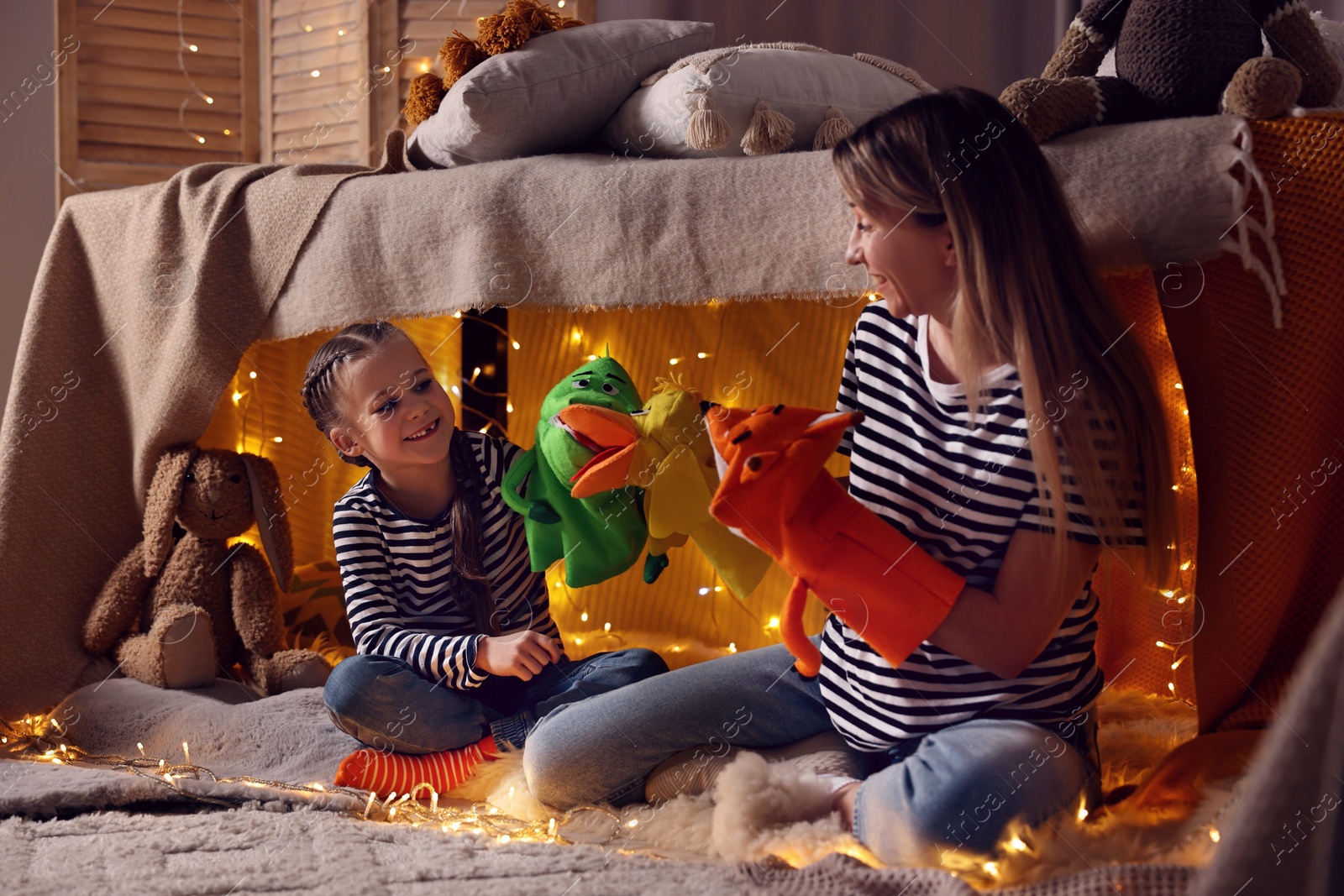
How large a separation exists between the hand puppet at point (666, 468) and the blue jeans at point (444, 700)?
0.17 meters

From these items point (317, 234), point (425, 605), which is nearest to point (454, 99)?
point (317, 234)

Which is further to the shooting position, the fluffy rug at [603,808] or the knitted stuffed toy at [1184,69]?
the knitted stuffed toy at [1184,69]

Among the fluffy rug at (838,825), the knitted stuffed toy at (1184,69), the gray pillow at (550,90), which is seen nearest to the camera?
the fluffy rug at (838,825)

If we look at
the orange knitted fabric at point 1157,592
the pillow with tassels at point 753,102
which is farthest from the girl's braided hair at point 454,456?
the orange knitted fabric at point 1157,592

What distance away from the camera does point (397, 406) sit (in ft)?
3.64

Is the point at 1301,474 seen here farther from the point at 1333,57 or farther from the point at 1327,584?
the point at 1333,57

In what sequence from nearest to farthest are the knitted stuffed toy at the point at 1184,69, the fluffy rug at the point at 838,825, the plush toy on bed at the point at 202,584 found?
the fluffy rug at the point at 838,825 < the knitted stuffed toy at the point at 1184,69 < the plush toy on bed at the point at 202,584

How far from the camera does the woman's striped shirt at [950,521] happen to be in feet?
2.83

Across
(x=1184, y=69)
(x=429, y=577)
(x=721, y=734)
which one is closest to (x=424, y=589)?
(x=429, y=577)

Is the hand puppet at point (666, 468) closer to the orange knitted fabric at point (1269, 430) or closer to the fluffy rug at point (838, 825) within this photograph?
the fluffy rug at point (838, 825)

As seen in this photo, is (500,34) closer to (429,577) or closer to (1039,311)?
(429,577)

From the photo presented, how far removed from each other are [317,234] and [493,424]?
0.33m

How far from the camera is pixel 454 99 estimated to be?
122 cm

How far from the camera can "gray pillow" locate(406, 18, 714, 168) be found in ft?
3.95
